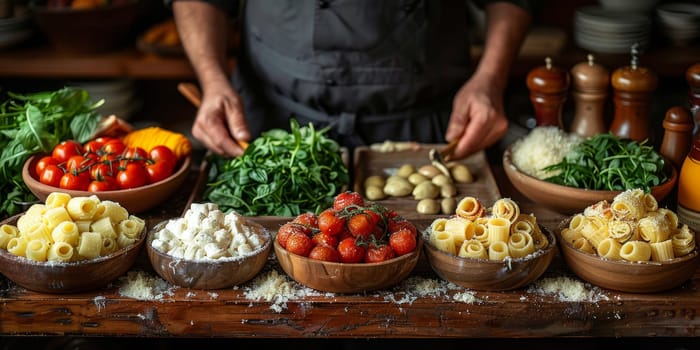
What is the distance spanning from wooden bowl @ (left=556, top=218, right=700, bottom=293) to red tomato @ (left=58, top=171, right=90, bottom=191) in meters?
1.26

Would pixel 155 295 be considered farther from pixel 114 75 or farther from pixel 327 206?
pixel 114 75

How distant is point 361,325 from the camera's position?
5.66ft

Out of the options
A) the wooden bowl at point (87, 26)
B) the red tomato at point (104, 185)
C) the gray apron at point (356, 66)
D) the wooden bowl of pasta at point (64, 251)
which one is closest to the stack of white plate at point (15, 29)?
the wooden bowl at point (87, 26)

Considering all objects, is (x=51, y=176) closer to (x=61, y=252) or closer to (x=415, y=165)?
(x=61, y=252)

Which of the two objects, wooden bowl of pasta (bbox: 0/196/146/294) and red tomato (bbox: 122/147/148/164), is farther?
red tomato (bbox: 122/147/148/164)

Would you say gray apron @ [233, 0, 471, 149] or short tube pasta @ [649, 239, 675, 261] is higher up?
short tube pasta @ [649, 239, 675, 261]

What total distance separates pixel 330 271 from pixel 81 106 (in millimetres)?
1198

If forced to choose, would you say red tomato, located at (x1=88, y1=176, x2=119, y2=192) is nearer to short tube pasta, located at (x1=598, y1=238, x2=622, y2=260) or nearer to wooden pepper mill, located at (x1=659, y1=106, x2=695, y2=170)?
short tube pasta, located at (x1=598, y1=238, x2=622, y2=260)

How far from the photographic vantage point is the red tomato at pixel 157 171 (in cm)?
218

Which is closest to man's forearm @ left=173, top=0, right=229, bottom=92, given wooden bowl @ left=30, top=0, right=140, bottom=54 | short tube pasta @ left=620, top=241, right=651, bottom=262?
wooden bowl @ left=30, top=0, right=140, bottom=54

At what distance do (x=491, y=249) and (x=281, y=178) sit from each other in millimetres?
756

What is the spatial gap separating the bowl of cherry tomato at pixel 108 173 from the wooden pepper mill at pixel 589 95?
1200 millimetres

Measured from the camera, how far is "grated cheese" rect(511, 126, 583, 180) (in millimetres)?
2211

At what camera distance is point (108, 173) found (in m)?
2.11
